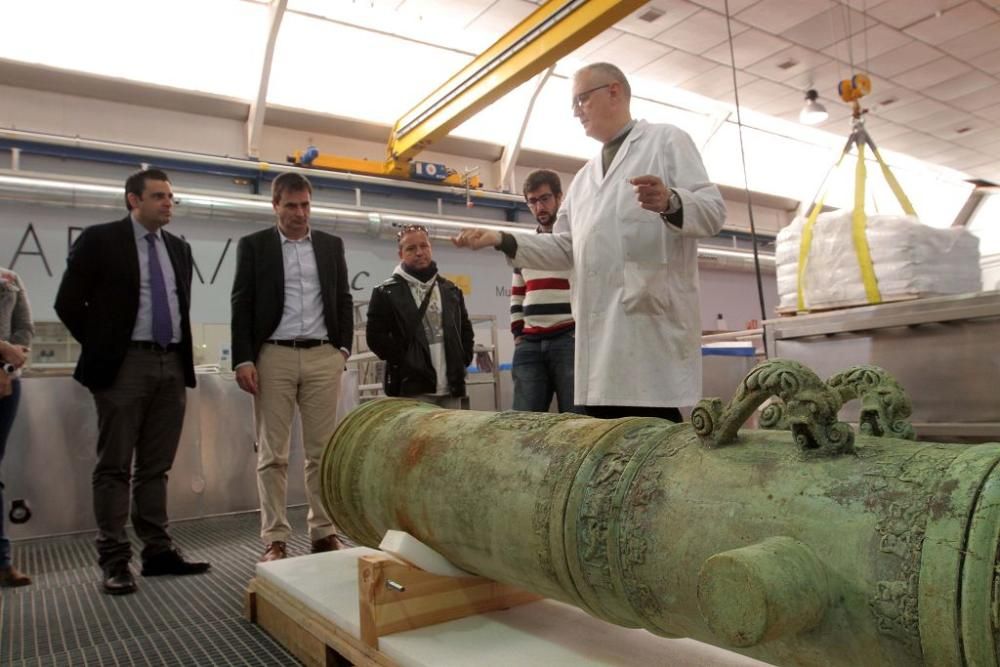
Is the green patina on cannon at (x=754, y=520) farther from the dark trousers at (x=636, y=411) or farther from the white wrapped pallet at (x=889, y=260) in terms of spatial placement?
the white wrapped pallet at (x=889, y=260)

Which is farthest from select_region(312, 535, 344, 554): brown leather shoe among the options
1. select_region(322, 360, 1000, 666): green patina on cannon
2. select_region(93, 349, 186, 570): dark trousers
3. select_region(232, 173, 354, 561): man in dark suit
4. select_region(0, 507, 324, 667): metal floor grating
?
select_region(322, 360, 1000, 666): green patina on cannon

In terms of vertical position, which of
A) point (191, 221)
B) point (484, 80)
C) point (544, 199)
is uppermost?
point (484, 80)

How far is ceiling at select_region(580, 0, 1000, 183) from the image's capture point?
6770 millimetres

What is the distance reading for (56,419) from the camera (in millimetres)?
4172

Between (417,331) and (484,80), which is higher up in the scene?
(484,80)

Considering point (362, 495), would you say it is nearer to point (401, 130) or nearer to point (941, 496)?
point (941, 496)

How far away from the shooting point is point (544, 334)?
2893 millimetres

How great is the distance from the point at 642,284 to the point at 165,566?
2.17 metres

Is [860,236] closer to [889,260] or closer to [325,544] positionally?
[889,260]

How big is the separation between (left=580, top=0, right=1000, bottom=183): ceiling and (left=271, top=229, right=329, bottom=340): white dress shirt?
4.70m

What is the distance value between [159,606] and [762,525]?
2234 millimetres

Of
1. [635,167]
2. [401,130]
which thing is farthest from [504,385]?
[635,167]

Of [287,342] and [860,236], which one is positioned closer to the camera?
[860,236]

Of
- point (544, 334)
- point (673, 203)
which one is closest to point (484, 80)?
point (544, 334)
